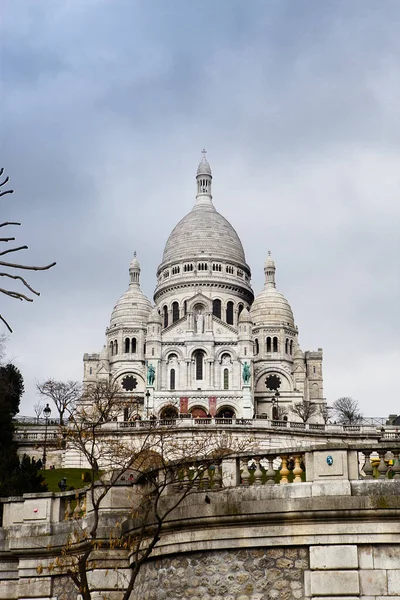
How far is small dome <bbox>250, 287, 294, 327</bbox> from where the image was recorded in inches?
5157

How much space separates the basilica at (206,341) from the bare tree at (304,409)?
117cm

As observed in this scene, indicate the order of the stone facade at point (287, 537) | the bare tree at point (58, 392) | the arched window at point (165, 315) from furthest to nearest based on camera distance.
→ the arched window at point (165, 315)
the bare tree at point (58, 392)
the stone facade at point (287, 537)

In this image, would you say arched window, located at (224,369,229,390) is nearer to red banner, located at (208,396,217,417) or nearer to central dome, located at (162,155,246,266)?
red banner, located at (208,396,217,417)

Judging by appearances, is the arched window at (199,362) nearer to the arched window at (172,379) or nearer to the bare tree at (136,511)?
the arched window at (172,379)

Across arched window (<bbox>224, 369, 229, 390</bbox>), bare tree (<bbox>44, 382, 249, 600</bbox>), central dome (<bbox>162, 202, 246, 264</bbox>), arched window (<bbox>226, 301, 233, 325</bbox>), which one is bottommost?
bare tree (<bbox>44, 382, 249, 600</bbox>)

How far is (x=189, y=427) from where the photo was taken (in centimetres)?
6762

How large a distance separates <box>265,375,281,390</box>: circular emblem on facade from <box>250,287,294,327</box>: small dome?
911 cm

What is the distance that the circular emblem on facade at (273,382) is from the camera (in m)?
122

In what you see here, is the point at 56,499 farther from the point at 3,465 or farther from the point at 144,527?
the point at 3,465

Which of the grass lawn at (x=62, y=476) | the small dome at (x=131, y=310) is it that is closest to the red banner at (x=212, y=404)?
the small dome at (x=131, y=310)

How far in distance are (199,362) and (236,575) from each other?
10368 cm

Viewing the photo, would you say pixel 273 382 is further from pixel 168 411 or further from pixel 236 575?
pixel 236 575

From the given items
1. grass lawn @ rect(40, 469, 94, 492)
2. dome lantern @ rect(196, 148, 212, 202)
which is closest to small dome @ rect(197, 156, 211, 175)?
dome lantern @ rect(196, 148, 212, 202)

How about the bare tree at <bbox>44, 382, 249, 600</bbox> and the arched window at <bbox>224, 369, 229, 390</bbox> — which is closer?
the bare tree at <bbox>44, 382, 249, 600</bbox>
